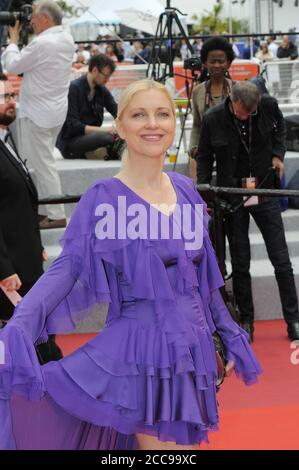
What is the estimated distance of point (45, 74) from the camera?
698cm

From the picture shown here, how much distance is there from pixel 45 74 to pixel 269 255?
7.51ft

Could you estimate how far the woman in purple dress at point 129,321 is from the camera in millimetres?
2855

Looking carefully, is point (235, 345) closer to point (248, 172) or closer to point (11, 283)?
point (11, 283)

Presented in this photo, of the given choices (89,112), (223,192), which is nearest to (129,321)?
(223,192)

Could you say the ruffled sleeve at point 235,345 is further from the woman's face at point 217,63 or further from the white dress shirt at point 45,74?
the white dress shirt at point 45,74

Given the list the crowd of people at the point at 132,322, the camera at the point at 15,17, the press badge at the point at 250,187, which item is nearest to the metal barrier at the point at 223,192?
the press badge at the point at 250,187

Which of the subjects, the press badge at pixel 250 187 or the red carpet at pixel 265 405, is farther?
the press badge at pixel 250 187

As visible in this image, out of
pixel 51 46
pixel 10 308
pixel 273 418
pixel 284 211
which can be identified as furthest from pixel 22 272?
pixel 284 211

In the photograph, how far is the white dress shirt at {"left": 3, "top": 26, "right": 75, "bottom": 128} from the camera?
6.80 meters

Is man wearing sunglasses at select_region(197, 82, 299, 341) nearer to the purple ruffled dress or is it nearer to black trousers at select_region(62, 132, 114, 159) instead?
black trousers at select_region(62, 132, 114, 159)

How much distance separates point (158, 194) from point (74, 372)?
0.67 m

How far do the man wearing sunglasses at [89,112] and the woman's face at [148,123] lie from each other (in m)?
4.62
